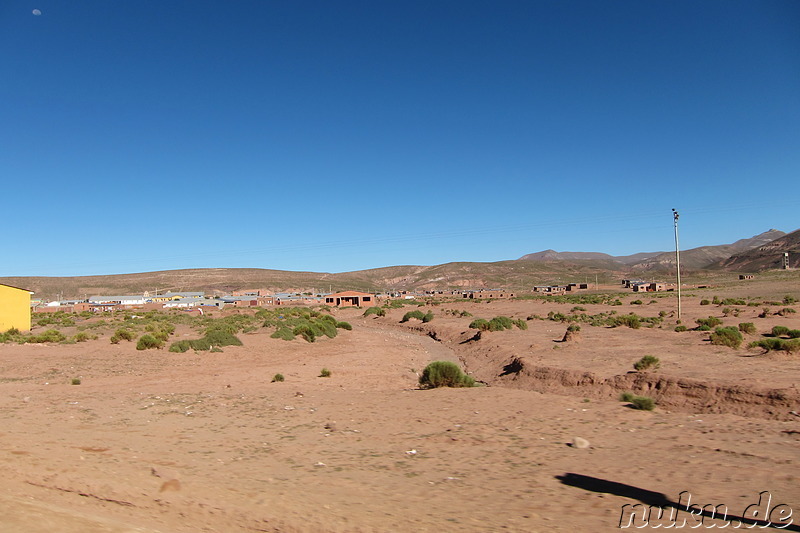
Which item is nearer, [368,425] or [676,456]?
[676,456]

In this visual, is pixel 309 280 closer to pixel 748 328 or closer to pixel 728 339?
pixel 748 328

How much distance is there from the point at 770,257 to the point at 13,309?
197 meters

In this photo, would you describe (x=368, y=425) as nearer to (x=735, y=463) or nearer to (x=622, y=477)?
(x=622, y=477)

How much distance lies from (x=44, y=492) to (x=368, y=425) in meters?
6.95

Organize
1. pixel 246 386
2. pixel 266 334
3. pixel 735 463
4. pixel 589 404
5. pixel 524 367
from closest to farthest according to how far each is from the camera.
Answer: pixel 735 463 → pixel 589 404 → pixel 246 386 → pixel 524 367 → pixel 266 334

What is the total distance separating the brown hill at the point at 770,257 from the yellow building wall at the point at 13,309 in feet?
562

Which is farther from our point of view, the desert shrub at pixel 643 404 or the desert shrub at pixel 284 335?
the desert shrub at pixel 284 335

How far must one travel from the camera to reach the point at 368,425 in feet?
41.9

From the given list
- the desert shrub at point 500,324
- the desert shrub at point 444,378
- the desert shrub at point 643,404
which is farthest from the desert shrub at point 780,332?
the desert shrub at point 444,378

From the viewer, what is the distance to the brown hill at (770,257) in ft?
511

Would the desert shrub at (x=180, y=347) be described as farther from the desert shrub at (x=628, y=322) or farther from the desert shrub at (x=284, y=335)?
the desert shrub at (x=628, y=322)

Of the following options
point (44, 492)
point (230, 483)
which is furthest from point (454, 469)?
point (44, 492)

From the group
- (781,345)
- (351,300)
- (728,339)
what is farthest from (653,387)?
(351,300)

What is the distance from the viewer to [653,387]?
1622 cm
